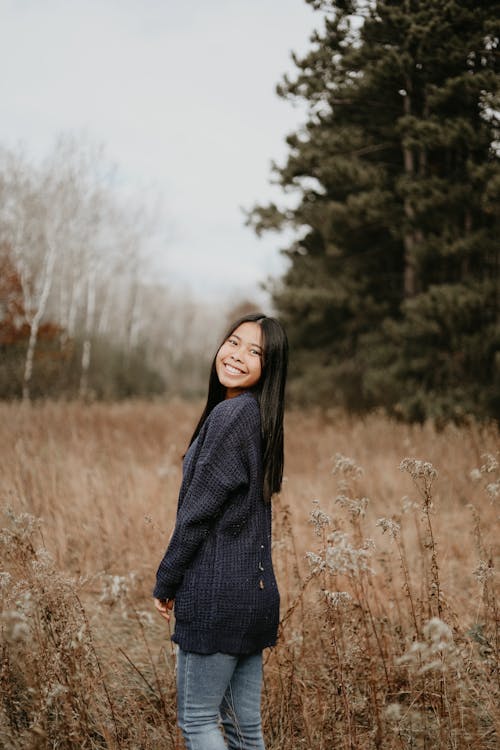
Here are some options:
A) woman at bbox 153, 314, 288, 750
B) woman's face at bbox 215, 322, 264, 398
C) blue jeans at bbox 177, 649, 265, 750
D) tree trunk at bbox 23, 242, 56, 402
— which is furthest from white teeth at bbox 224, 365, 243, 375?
tree trunk at bbox 23, 242, 56, 402

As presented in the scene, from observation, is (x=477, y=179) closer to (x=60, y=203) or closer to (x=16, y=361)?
(x=16, y=361)

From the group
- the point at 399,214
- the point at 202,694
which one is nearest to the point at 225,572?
the point at 202,694

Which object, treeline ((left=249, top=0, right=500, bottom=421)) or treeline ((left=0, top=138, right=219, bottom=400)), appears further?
treeline ((left=0, top=138, right=219, bottom=400))

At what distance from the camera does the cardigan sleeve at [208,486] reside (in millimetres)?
1790

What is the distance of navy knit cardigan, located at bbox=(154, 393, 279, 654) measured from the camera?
5.78 ft

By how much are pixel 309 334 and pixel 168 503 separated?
24.1 ft

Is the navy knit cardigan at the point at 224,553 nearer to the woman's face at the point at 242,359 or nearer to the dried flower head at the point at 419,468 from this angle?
the woman's face at the point at 242,359

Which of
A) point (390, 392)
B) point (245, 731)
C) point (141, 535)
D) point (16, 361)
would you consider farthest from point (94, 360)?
point (245, 731)

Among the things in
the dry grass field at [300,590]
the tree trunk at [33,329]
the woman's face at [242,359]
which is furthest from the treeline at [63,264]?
the woman's face at [242,359]

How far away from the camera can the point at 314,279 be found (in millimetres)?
11695

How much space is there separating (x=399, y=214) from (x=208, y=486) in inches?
371

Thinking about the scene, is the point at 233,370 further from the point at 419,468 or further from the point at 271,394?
the point at 419,468

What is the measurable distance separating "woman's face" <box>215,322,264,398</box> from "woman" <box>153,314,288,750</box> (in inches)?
4.5

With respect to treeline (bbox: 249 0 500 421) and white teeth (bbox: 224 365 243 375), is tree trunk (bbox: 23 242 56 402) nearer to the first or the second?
treeline (bbox: 249 0 500 421)
